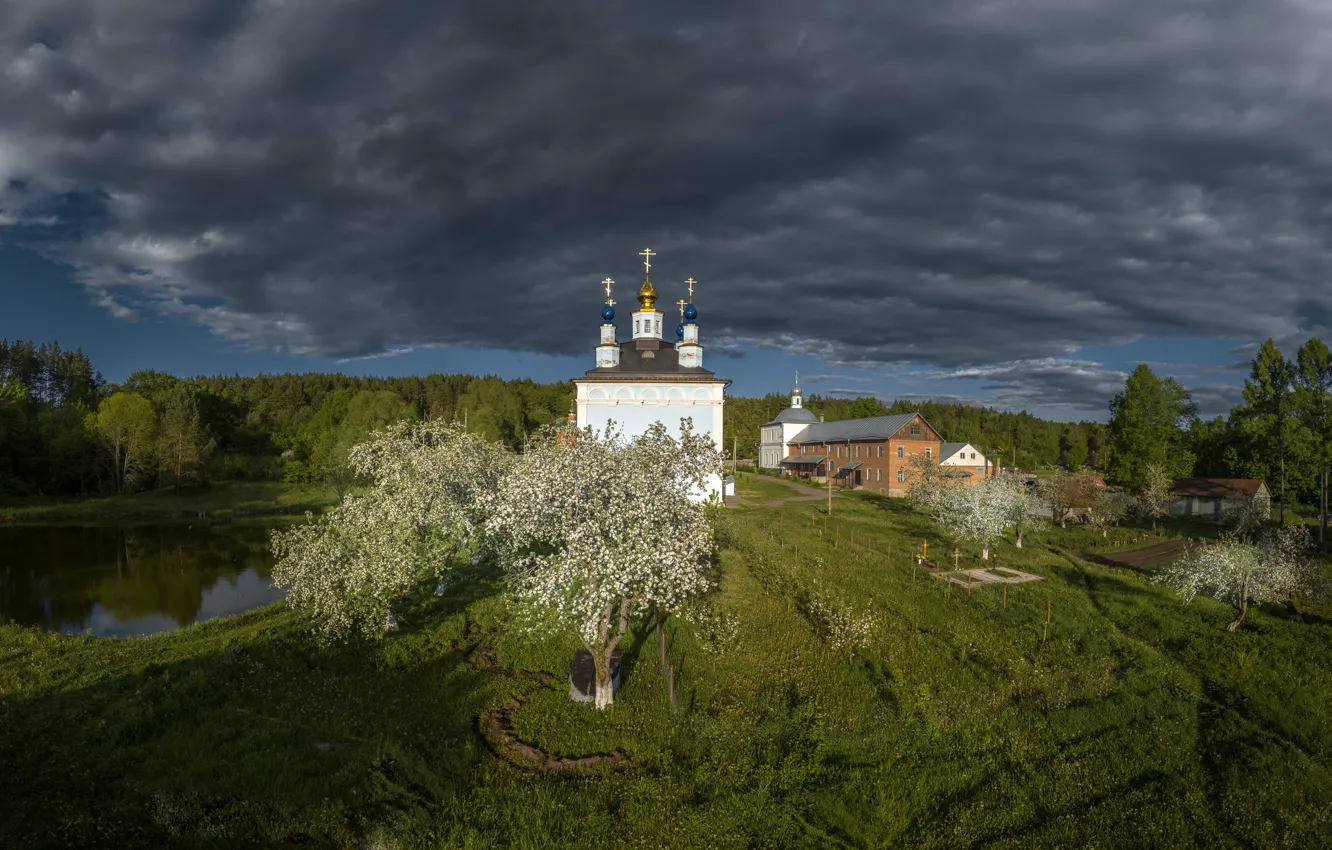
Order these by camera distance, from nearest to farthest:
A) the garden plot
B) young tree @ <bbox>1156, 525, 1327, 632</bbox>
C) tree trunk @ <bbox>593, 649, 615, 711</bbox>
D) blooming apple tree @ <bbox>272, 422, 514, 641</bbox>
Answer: tree trunk @ <bbox>593, 649, 615, 711</bbox>, blooming apple tree @ <bbox>272, 422, 514, 641</bbox>, young tree @ <bbox>1156, 525, 1327, 632</bbox>, the garden plot

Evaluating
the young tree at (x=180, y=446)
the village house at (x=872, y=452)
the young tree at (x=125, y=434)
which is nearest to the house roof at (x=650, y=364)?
the village house at (x=872, y=452)

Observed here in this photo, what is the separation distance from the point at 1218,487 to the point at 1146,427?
8.26 m

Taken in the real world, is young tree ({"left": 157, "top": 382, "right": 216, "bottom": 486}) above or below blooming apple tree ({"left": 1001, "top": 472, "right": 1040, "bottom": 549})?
above

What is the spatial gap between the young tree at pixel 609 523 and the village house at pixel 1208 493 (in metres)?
54.0

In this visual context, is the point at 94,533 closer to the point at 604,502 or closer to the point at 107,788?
the point at 107,788

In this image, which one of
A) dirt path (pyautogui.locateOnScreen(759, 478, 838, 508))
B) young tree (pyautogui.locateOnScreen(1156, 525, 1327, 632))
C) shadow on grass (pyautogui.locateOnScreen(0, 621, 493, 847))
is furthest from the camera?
dirt path (pyautogui.locateOnScreen(759, 478, 838, 508))

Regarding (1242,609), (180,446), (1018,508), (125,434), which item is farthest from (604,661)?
(125,434)

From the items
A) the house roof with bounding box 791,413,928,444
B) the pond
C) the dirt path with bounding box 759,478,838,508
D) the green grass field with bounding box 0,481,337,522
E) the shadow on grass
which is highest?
the house roof with bounding box 791,413,928,444

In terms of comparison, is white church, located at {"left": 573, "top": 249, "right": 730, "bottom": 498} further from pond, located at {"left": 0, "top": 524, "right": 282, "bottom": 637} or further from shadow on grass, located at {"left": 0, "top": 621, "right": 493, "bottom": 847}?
shadow on grass, located at {"left": 0, "top": 621, "right": 493, "bottom": 847}

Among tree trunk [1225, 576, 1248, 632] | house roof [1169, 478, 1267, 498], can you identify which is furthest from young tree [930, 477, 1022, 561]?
house roof [1169, 478, 1267, 498]

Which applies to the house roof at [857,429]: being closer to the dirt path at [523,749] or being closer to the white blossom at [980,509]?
the white blossom at [980,509]

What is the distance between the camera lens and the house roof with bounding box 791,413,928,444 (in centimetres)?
5972

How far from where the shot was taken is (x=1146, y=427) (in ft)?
166

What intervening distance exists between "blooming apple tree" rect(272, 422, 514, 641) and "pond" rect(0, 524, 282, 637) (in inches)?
458
